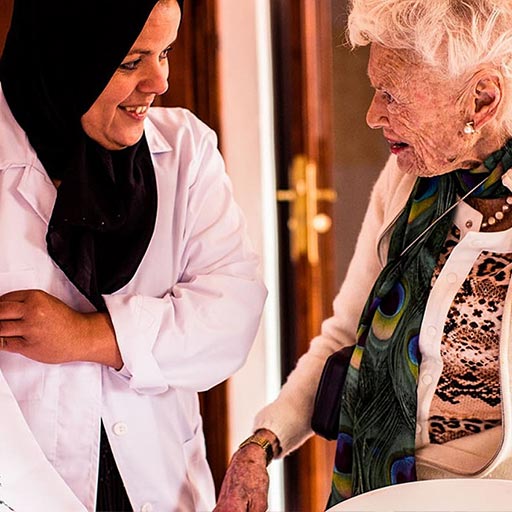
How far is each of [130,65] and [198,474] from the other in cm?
82

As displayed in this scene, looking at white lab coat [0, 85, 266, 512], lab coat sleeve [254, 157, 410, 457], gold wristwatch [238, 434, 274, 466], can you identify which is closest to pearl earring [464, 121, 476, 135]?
lab coat sleeve [254, 157, 410, 457]

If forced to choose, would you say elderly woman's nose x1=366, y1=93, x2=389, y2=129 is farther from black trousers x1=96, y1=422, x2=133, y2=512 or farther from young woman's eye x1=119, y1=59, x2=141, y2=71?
black trousers x1=96, y1=422, x2=133, y2=512

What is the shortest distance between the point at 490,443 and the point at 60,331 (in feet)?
2.52

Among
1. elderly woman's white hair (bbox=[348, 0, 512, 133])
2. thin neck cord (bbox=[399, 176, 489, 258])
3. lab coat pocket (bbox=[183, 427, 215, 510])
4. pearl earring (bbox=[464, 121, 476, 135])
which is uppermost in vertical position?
elderly woman's white hair (bbox=[348, 0, 512, 133])

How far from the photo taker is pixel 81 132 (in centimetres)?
183

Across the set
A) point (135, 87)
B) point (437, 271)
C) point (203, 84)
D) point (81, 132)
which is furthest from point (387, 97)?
point (203, 84)

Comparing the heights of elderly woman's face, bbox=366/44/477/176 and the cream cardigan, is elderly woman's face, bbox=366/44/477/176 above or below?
above

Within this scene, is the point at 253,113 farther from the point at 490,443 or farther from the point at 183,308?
the point at 490,443

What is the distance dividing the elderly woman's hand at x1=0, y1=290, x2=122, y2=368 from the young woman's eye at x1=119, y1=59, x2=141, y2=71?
16.7 inches

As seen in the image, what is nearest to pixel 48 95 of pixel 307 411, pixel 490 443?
pixel 307 411

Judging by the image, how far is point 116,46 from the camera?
1.74m

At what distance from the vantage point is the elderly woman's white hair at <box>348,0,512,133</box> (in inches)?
66.1

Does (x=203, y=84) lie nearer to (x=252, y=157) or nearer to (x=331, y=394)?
(x=252, y=157)

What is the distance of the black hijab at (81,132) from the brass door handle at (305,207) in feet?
4.32
